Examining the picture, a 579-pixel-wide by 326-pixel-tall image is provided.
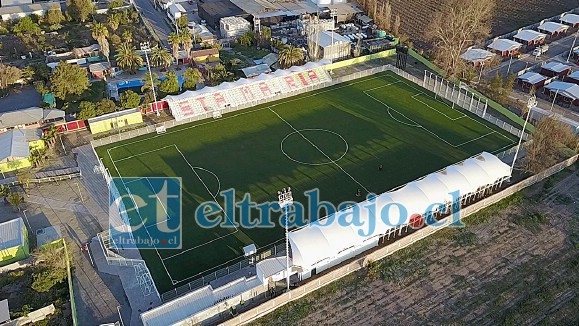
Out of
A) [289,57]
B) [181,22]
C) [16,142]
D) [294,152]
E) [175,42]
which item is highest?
[175,42]

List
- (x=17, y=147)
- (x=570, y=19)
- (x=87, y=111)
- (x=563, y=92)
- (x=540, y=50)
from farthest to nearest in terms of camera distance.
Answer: (x=570, y=19), (x=540, y=50), (x=563, y=92), (x=87, y=111), (x=17, y=147)

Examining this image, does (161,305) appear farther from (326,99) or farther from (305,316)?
(326,99)

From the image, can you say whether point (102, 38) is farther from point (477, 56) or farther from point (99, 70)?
point (477, 56)

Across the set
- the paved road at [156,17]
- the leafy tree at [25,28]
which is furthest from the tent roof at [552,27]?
the leafy tree at [25,28]

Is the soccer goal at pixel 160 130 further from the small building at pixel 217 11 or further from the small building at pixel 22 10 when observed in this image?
the small building at pixel 22 10

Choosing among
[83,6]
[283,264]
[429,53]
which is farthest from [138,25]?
[283,264]

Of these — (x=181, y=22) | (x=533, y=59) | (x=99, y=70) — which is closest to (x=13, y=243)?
(x=99, y=70)

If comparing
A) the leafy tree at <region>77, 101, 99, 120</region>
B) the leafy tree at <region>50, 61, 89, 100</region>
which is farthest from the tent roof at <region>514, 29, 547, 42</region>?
the leafy tree at <region>50, 61, 89, 100</region>
